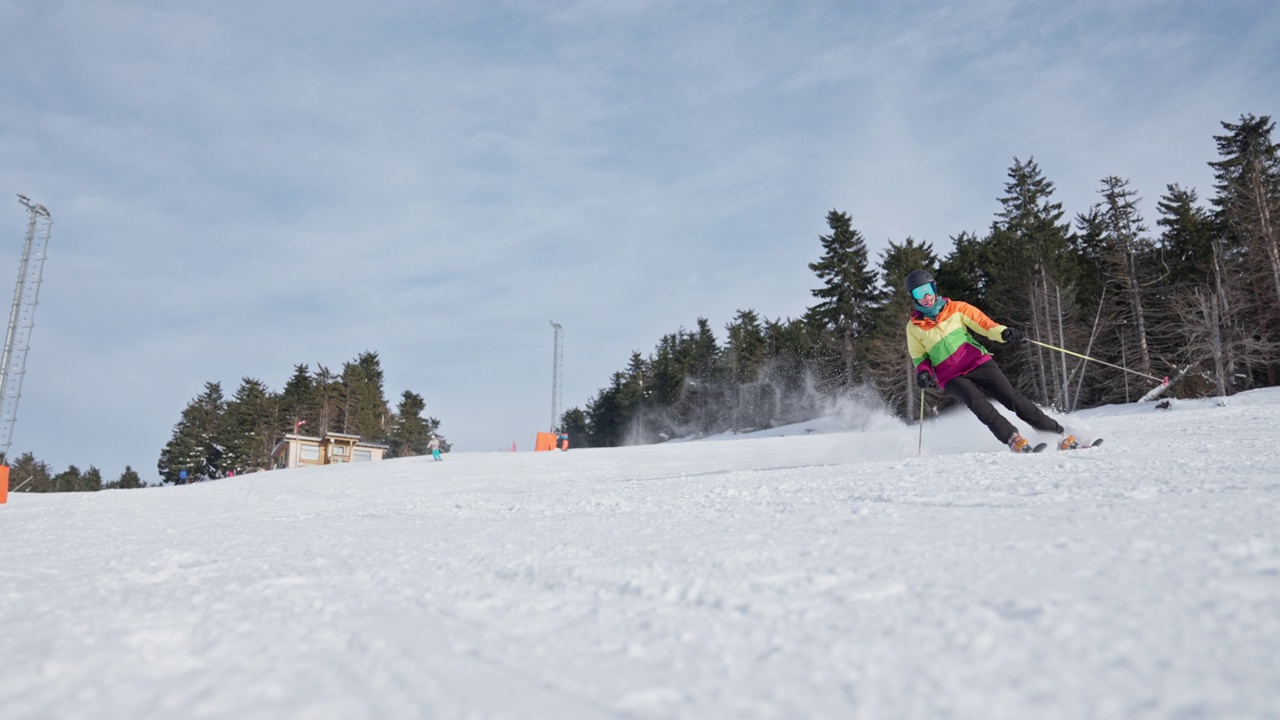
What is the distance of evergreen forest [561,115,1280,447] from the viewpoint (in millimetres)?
28406

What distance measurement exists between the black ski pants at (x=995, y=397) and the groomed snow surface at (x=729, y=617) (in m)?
3.08

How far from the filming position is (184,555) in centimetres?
356

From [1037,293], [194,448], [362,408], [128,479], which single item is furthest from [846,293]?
[128,479]

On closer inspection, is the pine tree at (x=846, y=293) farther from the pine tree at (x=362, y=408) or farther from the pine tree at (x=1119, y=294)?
the pine tree at (x=362, y=408)

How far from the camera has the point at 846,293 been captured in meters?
45.2

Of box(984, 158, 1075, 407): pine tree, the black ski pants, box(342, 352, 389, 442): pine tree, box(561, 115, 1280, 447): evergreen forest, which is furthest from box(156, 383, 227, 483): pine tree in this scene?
the black ski pants

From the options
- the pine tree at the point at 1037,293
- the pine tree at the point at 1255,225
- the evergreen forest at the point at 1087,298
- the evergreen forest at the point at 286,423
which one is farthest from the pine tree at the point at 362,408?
the pine tree at the point at 1255,225

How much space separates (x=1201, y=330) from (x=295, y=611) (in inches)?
1194

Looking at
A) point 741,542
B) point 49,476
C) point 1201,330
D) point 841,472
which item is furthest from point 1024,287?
point 49,476

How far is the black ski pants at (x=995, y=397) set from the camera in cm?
648

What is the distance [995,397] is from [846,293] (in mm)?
39804

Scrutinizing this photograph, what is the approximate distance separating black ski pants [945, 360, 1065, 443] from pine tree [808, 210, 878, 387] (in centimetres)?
3762

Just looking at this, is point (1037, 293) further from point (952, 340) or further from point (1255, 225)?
point (952, 340)

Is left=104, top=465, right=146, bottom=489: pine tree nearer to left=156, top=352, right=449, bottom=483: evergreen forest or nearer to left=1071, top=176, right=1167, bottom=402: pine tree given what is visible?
left=156, top=352, right=449, bottom=483: evergreen forest
